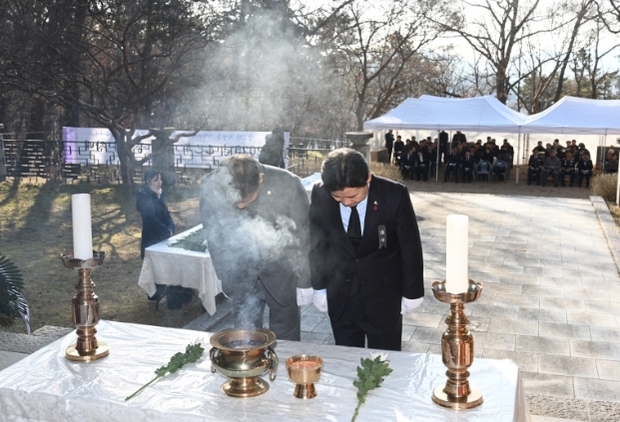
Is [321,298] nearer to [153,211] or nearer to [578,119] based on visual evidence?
[153,211]

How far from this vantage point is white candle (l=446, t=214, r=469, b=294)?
208cm

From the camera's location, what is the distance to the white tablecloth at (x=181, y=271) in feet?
18.1

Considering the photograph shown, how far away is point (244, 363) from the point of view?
7.36 feet

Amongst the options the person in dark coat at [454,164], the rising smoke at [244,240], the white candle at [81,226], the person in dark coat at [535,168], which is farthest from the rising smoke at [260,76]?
the white candle at [81,226]

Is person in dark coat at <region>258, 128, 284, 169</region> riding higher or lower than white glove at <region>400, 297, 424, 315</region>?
higher

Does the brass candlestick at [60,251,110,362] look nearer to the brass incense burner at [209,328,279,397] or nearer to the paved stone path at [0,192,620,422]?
the brass incense burner at [209,328,279,397]

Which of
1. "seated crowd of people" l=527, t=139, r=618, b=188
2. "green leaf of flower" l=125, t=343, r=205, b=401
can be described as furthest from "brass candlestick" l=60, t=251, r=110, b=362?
"seated crowd of people" l=527, t=139, r=618, b=188

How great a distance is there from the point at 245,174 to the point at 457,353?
1.58 meters

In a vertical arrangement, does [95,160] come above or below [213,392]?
above

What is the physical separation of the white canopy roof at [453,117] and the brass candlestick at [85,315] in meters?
14.7

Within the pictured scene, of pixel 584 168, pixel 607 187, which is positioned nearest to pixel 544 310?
pixel 607 187

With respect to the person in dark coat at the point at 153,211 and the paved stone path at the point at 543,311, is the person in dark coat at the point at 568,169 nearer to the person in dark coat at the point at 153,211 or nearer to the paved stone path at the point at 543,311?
the paved stone path at the point at 543,311

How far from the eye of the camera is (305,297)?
3480 millimetres

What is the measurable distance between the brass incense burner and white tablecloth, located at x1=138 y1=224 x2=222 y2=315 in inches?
121
